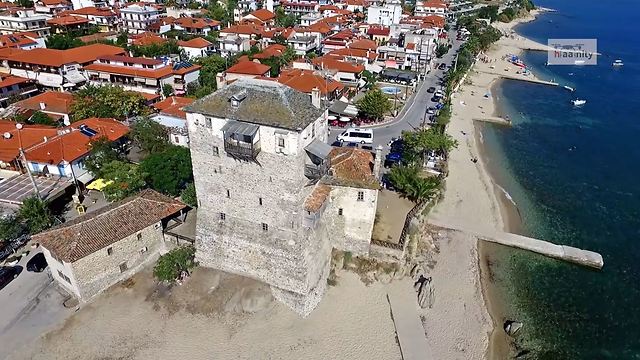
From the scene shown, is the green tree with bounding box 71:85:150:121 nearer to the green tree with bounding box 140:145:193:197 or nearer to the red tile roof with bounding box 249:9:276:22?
the green tree with bounding box 140:145:193:197

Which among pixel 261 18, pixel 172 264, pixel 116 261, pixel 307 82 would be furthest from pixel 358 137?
pixel 261 18

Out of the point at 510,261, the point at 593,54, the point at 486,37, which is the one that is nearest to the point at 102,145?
the point at 510,261

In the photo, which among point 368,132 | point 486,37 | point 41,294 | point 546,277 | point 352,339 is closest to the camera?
point 352,339

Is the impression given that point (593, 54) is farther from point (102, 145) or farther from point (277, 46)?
point (102, 145)

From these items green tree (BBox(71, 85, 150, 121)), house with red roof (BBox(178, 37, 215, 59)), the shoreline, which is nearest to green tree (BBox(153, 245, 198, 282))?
the shoreline

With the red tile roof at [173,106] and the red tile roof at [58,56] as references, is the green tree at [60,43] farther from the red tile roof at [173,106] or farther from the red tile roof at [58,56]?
the red tile roof at [173,106]
